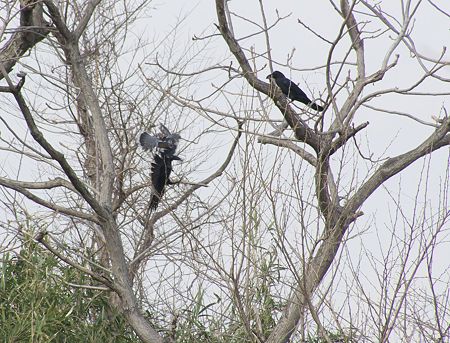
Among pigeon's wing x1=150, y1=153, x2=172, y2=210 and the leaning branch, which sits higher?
pigeon's wing x1=150, y1=153, x2=172, y2=210

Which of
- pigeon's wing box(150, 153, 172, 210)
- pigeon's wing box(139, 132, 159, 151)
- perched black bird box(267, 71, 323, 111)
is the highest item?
perched black bird box(267, 71, 323, 111)

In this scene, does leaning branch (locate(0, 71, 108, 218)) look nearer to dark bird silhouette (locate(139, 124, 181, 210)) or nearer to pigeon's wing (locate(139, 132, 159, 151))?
dark bird silhouette (locate(139, 124, 181, 210))

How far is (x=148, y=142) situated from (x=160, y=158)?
0.16 metres

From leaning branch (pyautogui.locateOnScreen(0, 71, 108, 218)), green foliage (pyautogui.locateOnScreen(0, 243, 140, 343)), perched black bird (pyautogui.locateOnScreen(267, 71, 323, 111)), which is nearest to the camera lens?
leaning branch (pyautogui.locateOnScreen(0, 71, 108, 218))

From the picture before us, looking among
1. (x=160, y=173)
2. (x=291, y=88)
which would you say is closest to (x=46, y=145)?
(x=160, y=173)

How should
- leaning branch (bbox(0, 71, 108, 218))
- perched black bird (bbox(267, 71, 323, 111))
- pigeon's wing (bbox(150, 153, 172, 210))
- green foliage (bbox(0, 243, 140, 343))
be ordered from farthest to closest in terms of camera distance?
pigeon's wing (bbox(150, 153, 172, 210)), green foliage (bbox(0, 243, 140, 343)), perched black bird (bbox(267, 71, 323, 111)), leaning branch (bbox(0, 71, 108, 218))

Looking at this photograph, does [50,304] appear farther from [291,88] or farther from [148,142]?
[291,88]

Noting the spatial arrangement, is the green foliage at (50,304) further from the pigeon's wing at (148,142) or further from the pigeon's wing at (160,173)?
the pigeon's wing at (148,142)

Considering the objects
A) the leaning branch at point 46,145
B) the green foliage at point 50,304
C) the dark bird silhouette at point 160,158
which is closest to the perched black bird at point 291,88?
the dark bird silhouette at point 160,158

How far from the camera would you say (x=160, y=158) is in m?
6.43

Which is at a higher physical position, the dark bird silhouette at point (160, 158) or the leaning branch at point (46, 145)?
the dark bird silhouette at point (160, 158)

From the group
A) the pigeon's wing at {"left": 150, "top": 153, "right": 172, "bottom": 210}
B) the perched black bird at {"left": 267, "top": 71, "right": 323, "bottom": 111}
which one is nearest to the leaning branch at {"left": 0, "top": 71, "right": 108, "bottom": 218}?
the pigeon's wing at {"left": 150, "top": 153, "right": 172, "bottom": 210}

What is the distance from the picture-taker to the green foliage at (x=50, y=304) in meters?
6.20

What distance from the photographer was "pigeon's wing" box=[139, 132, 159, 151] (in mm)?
6477
